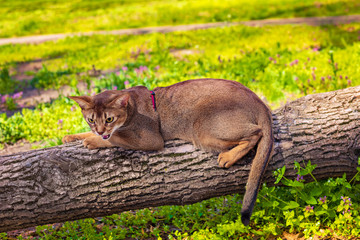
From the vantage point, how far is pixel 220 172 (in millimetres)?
3402

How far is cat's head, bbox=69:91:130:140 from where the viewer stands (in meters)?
3.49

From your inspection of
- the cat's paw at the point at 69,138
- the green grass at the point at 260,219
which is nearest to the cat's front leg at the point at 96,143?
the cat's paw at the point at 69,138

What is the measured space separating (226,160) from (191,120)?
553mm

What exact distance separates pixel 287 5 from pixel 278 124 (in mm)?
14909

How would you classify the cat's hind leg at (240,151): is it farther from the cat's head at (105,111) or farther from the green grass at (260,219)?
the cat's head at (105,111)

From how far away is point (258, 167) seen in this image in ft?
10.4

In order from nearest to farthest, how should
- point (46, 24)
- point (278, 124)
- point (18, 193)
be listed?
point (18, 193), point (278, 124), point (46, 24)

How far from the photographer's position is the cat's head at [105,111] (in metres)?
3.49

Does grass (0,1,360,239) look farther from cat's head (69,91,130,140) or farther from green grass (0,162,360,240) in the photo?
cat's head (69,91,130,140)

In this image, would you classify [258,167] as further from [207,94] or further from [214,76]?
[214,76]

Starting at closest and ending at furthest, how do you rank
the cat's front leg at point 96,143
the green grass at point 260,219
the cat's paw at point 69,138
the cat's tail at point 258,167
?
the cat's tail at point 258,167
the green grass at point 260,219
the cat's front leg at point 96,143
the cat's paw at point 69,138

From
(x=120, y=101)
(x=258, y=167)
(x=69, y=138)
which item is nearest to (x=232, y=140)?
(x=258, y=167)

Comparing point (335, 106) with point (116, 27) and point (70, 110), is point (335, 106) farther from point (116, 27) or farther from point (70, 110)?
point (116, 27)

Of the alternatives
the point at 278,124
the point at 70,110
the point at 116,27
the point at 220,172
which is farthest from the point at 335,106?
the point at 116,27
